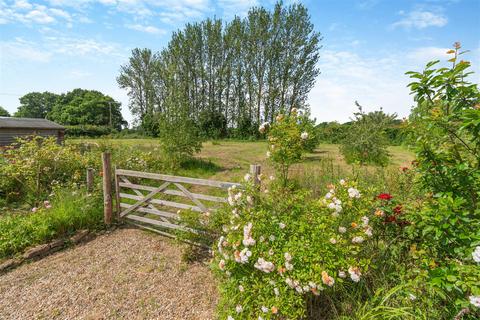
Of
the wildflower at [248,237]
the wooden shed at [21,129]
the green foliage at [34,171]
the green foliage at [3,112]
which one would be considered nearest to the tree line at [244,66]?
the wooden shed at [21,129]

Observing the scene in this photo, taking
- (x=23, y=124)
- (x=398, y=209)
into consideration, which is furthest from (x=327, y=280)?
(x=23, y=124)

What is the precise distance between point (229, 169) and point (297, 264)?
7.95 meters

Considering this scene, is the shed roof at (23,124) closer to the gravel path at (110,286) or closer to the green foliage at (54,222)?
the green foliage at (54,222)

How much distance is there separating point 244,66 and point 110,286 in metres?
27.9

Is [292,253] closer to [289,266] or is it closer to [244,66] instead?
[289,266]

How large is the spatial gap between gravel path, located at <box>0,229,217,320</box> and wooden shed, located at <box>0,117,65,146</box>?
46.9ft

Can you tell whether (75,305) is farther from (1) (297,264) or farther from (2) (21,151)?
(2) (21,151)

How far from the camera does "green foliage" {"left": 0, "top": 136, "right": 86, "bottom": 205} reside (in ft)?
19.4

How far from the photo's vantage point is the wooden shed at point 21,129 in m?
15.3

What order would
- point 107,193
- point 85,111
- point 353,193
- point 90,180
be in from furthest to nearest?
1. point 85,111
2. point 90,180
3. point 107,193
4. point 353,193

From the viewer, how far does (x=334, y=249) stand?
1.99 metres

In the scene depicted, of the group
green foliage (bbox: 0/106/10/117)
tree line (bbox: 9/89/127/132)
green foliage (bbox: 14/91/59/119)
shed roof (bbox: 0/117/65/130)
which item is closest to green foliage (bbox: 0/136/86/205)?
shed roof (bbox: 0/117/65/130)

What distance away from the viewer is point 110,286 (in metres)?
3.20

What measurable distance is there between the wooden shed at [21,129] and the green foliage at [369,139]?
17011 mm
